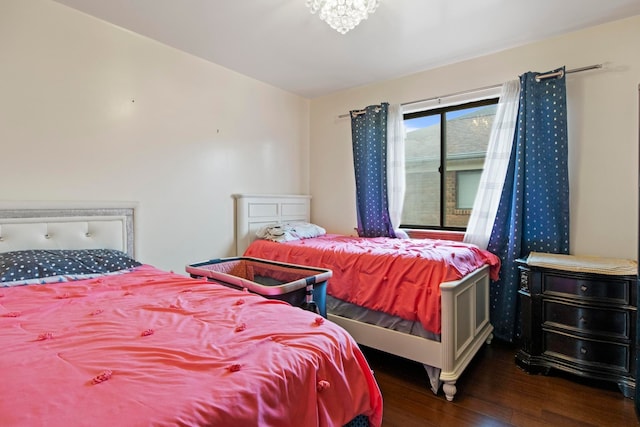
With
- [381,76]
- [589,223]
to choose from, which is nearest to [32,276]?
[381,76]

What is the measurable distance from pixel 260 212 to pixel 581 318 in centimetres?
275

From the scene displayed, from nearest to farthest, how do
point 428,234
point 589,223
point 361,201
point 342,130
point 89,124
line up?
point 89,124
point 589,223
point 428,234
point 361,201
point 342,130

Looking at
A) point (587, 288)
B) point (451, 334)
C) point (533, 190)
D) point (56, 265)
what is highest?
point (533, 190)

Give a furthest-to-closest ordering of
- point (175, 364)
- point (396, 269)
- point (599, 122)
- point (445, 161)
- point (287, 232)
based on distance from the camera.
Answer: point (445, 161) → point (287, 232) → point (599, 122) → point (396, 269) → point (175, 364)

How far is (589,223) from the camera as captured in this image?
97.0 inches

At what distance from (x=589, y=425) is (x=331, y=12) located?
264 centimetres

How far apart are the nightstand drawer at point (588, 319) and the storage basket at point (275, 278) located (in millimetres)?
1517

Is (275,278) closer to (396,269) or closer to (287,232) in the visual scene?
(396,269)

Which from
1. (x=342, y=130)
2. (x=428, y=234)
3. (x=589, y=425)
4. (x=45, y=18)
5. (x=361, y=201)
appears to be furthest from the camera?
(x=342, y=130)

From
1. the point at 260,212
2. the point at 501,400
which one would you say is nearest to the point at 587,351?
the point at 501,400

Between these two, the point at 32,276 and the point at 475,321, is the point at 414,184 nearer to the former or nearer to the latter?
the point at 475,321

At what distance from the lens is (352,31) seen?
250 centimetres

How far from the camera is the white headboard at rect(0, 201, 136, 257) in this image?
6.38 feet

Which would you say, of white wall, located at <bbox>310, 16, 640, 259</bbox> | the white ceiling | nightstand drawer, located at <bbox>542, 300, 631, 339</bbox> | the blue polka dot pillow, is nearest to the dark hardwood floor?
nightstand drawer, located at <bbox>542, 300, 631, 339</bbox>
